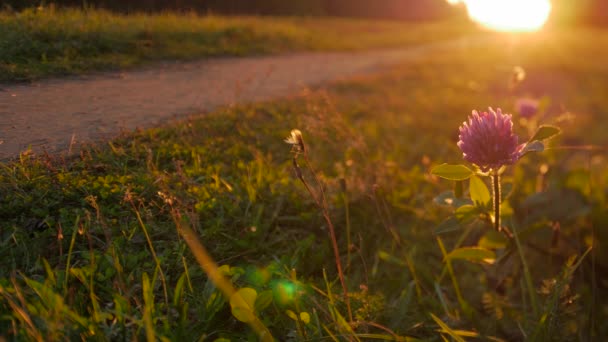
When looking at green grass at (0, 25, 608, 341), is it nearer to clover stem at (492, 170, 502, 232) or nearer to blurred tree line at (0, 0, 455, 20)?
clover stem at (492, 170, 502, 232)

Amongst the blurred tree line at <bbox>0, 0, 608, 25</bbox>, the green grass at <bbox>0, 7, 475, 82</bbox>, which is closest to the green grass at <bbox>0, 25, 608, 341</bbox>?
the green grass at <bbox>0, 7, 475, 82</bbox>

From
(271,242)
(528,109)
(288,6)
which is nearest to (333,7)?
(288,6)

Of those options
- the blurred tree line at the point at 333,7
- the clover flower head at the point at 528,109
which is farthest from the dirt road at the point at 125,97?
the clover flower head at the point at 528,109

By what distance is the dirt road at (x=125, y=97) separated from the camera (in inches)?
86.7

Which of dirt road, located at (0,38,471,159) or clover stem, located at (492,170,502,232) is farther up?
dirt road, located at (0,38,471,159)

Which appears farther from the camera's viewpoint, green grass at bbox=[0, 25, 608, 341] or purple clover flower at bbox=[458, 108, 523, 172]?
purple clover flower at bbox=[458, 108, 523, 172]

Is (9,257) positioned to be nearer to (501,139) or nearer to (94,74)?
(501,139)

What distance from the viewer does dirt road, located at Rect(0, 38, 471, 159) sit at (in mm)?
2201

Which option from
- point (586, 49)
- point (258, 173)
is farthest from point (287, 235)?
point (586, 49)

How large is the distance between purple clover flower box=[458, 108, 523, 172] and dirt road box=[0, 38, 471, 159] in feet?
5.66

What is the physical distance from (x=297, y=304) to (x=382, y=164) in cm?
157

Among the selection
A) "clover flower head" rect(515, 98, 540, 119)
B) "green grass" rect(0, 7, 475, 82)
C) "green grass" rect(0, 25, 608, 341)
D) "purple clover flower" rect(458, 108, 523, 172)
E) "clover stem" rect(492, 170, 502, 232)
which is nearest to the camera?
"green grass" rect(0, 25, 608, 341)

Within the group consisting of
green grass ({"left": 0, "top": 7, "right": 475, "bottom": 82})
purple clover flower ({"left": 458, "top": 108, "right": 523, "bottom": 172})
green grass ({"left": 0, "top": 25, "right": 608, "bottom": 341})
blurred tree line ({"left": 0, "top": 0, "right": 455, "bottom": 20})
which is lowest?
green grass ({"left": 0, "top": 25, "right": 608, "bottom": 341})

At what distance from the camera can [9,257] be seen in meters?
1.59
